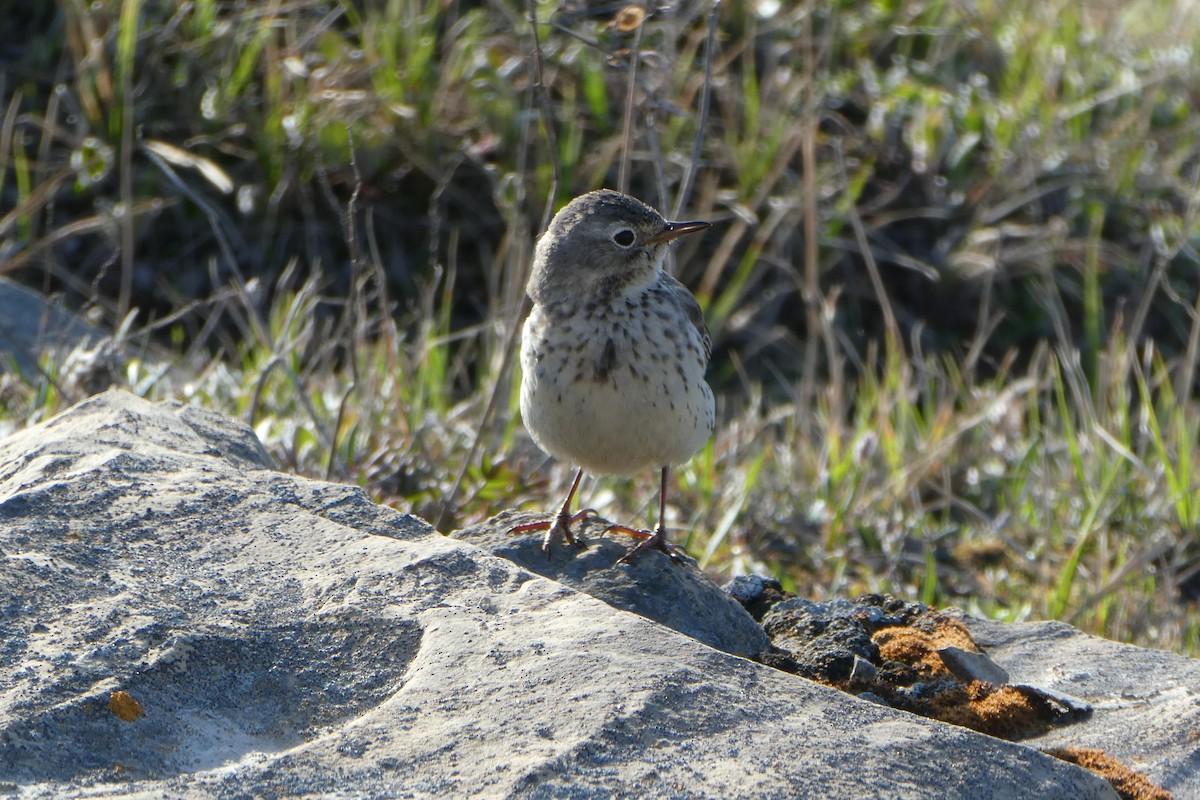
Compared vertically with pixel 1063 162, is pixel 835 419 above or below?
below

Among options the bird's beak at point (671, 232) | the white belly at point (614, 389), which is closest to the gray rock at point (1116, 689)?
the white belly at point (614, 389)

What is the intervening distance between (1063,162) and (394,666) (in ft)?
22.1

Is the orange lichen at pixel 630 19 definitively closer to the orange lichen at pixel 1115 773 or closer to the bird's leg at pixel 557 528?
the bird's leg at pixel 557 528

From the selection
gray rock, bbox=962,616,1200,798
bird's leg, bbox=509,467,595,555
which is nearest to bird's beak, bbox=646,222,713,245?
bird's leg, bbox=509,467,595,555

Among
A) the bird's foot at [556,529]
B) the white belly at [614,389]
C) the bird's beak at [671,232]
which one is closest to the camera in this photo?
the bird's foot at [556,529]

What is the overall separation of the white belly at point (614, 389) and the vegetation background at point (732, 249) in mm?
726

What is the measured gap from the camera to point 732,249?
7.91 meters

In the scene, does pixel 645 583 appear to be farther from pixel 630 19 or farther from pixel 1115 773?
pixel 630 19

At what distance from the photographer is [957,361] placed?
8.04 m

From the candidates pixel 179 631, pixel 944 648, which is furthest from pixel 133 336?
pixel 944 648

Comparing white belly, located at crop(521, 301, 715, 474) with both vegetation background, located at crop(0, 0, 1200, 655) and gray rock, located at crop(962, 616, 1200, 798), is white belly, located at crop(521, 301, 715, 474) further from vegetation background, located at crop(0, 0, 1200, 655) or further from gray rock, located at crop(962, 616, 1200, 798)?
gray rock, located at crop(962, 616, 1200, 798)

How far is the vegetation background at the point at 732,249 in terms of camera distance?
555cm

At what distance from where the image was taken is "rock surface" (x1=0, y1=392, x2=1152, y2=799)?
8.09ft

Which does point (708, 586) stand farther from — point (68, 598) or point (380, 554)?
point (68, 598)
